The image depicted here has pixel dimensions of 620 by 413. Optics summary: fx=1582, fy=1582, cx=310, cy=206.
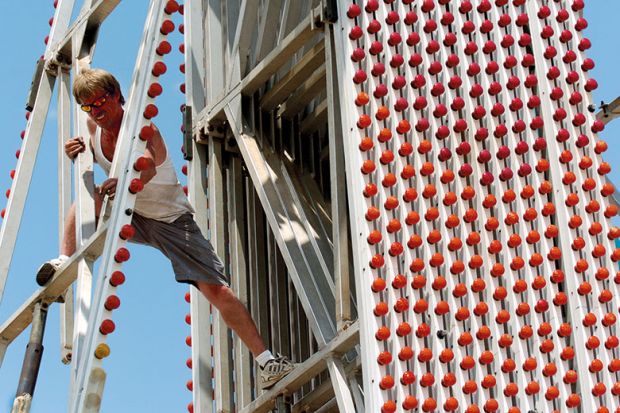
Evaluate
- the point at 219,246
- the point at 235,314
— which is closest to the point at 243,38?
the point at 219,246

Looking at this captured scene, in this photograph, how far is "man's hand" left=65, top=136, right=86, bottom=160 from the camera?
15.5 meters

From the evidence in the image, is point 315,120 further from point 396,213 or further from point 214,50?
point 396,213

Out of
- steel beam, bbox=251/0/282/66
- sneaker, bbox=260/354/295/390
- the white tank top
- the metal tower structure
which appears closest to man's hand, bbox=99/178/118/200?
the metal tower structure

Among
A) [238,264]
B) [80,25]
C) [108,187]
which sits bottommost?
[238,264]

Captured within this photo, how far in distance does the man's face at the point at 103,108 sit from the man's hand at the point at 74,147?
466 mm

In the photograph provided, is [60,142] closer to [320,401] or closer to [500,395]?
[320,401]

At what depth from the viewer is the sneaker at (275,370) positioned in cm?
1532

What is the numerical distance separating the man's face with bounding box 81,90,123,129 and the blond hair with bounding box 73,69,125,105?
0.04m

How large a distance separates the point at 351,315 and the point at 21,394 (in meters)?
3.74

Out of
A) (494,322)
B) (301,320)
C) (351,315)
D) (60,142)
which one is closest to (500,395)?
(494,322)

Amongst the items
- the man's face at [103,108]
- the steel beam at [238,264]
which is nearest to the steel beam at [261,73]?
the steel beam at [238,264]

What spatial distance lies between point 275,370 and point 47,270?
242 centimetres

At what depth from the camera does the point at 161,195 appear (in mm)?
15555

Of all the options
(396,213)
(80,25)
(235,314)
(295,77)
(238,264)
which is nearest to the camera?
(396,213)
